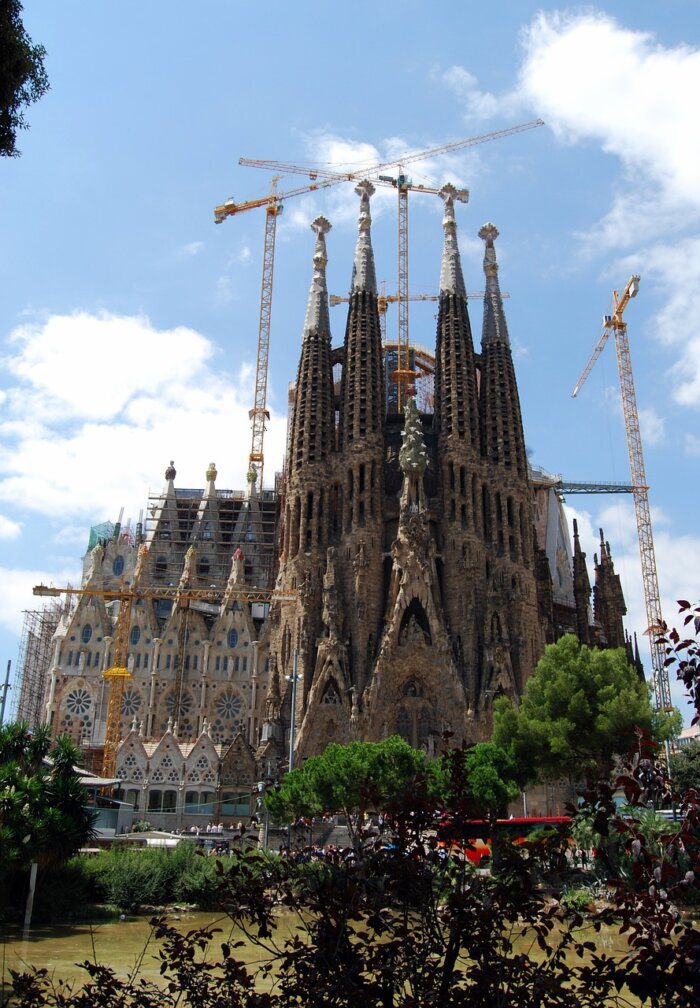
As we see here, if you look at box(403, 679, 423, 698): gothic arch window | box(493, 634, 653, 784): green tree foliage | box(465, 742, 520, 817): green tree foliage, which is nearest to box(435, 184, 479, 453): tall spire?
box(403, 679, 423, 698): gothic arch window

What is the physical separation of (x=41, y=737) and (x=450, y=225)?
51.7m

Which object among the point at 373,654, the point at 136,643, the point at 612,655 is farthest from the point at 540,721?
the point at 136,643

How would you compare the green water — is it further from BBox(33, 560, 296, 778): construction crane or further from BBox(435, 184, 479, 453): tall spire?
BBox(435, 184, 479, 453): tall spire

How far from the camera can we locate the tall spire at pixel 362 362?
5862 centimetres

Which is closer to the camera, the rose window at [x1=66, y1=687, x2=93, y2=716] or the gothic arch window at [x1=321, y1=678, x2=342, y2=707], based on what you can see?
the gothic arch window at [x1=321, y1=678, x2=342, y2=707]

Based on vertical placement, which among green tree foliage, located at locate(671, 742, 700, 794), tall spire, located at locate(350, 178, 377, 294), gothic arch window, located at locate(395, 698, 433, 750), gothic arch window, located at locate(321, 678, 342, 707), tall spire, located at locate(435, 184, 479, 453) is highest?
tall spire, located at locate(350, 178, 377, 294)

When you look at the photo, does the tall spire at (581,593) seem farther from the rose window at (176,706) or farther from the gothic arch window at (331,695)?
the rose window at (176,706)

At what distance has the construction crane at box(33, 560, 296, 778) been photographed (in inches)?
2169

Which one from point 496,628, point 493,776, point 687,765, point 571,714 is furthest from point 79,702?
point 687,765

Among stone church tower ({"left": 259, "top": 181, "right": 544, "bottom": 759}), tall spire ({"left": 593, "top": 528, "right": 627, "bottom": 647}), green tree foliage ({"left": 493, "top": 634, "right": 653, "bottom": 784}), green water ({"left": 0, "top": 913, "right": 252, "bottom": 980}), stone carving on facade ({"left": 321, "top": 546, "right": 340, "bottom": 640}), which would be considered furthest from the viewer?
tall spire ({"left": 593, "top": 528, "right": 627, "bottom": 647})

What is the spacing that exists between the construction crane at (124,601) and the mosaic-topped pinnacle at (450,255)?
80.2ft

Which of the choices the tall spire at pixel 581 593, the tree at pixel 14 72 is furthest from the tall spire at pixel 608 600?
the tree at pixel 14 72

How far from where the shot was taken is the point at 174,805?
5188 centimetres

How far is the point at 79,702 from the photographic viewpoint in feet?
194
